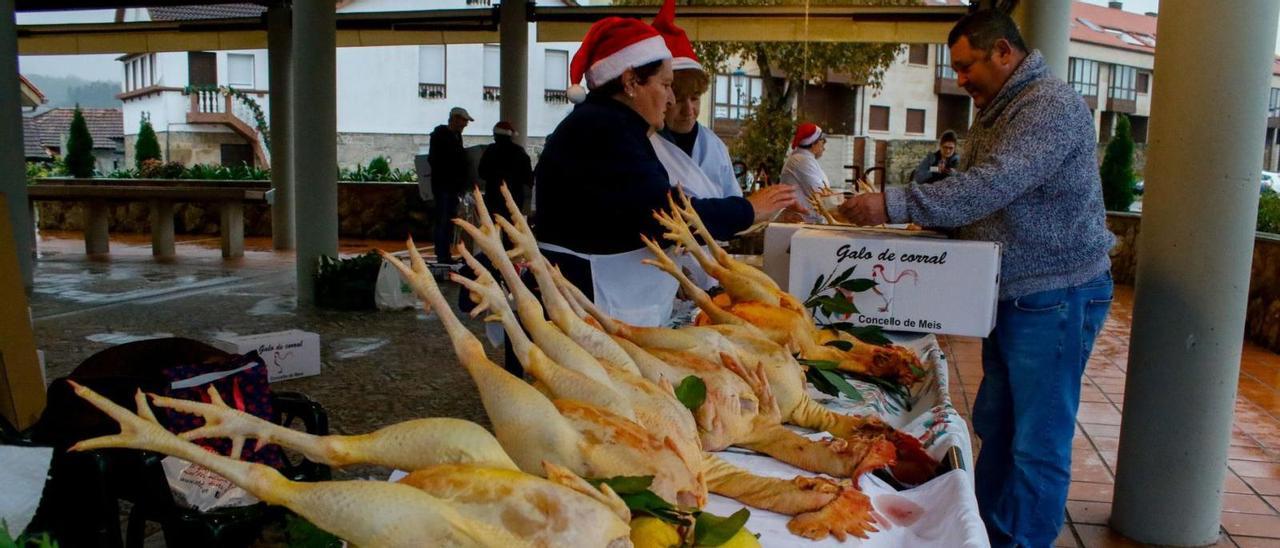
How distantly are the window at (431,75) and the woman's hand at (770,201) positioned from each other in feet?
94.9

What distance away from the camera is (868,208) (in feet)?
8.90

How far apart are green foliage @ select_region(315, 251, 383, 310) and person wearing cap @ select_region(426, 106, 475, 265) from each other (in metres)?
2.35

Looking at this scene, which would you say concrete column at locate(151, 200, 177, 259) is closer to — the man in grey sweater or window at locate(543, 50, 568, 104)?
the man in grey sweater

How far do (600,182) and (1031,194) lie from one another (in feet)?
4.10

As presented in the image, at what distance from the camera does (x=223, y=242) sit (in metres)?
12.1

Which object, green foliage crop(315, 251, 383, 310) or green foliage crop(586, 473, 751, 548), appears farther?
green foliage crop(315, 251, 383, 310)

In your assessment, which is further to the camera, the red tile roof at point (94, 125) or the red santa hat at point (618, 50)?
the red tile roof at point (94, 125)

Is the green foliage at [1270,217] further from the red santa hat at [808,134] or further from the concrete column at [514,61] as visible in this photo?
the concrete column at [514,61]

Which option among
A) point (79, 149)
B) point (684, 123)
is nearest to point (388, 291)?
point (684, 123)

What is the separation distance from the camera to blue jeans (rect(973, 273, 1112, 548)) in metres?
2.79

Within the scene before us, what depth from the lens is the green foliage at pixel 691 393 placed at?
→ 179 centimetres

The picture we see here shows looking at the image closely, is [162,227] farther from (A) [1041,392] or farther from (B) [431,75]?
(B) [431,75]

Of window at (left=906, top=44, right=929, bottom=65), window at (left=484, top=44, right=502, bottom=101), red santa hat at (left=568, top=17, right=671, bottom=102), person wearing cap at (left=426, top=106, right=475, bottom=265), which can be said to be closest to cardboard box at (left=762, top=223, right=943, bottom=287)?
red santa hat at (left=568, top=17, right=671, bottom=102)

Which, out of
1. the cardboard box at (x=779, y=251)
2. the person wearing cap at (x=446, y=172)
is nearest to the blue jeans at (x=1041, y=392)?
the cardboard box at (x=779, y=251)
